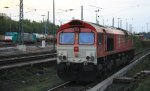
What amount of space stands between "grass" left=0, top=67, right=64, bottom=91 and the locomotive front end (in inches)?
39.2

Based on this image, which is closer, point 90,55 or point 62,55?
point 90,55

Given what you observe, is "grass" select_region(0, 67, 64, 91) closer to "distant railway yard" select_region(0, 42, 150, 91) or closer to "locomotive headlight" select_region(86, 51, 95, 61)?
"distant railway yard" select_region(0, 42, 150, 91)

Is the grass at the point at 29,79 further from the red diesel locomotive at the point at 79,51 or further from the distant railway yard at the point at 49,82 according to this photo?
the red diesel locomotive at the point at 79,51

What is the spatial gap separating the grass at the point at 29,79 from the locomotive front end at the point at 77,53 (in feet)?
3.27

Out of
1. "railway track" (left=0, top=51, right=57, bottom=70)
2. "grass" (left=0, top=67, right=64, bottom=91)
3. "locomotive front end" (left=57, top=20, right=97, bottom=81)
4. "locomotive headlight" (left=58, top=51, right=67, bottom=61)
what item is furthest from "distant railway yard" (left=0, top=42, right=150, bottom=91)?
"locomotive headlight" (left=58, top=51, right=67, bottom=61)

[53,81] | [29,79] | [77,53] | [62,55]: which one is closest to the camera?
[77,53]

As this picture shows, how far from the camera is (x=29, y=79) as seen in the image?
19.7 metres

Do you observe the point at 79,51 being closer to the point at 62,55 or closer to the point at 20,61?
the point at 62,55

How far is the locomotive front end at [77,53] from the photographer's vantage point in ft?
57.7

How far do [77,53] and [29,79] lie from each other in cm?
345

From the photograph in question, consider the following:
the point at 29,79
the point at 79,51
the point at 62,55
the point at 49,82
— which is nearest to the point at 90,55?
the point at 79,51

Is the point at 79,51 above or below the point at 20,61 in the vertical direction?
above

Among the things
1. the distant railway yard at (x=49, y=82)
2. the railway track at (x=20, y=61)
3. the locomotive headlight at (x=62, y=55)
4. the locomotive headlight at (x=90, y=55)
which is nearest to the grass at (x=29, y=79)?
the distant railway yard at (x=49, y=82)

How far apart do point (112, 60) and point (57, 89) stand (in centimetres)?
708
